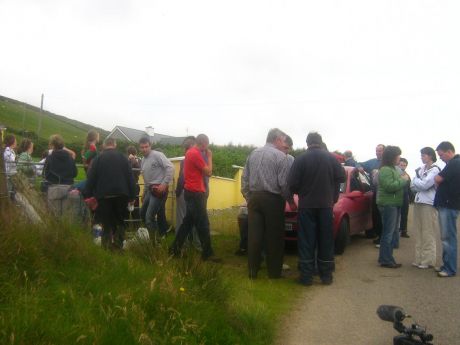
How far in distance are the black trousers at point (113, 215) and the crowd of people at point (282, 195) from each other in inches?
0.6

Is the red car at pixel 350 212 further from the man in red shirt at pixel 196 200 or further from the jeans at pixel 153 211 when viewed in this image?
the jeans at pixel 153 211

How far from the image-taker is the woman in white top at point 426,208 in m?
8.53

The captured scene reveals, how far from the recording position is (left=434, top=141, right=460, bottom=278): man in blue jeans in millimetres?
7977

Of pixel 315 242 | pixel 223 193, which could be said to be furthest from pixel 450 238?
pixel 223 193

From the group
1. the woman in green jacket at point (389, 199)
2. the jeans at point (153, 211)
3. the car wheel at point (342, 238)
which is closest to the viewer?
the woman in green jacket at point (389, 199)

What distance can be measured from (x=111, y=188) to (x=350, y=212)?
15.1ft

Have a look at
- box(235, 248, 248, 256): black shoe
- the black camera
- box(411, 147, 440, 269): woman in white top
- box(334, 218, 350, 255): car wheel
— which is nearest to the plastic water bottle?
box(235, 248, 248, 256): black shoe

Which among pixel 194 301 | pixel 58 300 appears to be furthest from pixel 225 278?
pixel 58 300

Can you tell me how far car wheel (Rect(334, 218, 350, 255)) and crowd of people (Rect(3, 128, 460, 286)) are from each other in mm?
1028

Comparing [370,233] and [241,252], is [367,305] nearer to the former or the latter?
[241,252]

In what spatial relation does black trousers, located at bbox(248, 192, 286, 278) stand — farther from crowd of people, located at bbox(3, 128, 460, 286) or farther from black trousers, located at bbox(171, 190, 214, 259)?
black trousers, located at bbox(171, 190, 214, 259)

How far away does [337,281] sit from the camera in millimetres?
7793

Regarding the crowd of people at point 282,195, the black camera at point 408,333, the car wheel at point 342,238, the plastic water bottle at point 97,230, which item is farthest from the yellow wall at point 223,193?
the black camera at point 408,333

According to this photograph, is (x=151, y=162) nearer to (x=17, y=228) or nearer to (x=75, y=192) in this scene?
(x=75, y=192)
